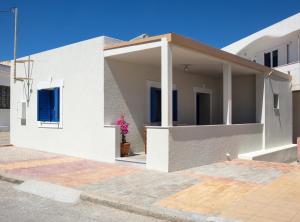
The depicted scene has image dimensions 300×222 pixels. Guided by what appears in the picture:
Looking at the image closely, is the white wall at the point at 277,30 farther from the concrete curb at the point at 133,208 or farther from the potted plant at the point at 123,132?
the concrete curb at the point at 133,208

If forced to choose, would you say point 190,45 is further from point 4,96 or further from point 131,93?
point 4,96

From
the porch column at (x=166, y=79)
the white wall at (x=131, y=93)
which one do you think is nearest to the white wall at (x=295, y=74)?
the white wall at (x=131, y=93)

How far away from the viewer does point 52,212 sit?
550 centimetres

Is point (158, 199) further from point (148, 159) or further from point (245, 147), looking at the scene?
point (245, 147)

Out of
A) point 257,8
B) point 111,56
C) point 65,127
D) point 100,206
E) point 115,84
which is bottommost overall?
point 100,206

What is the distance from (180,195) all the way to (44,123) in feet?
26.6

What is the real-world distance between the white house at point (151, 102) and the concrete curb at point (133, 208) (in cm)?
289

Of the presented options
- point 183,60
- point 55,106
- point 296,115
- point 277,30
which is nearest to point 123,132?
point 183,60

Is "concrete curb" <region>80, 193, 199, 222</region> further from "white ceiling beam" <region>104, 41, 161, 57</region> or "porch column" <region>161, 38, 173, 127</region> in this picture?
"white ceiling beam" <region>104, 41, 161, 57</region>

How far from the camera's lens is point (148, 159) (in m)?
8.97

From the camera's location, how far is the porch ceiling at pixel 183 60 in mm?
9711

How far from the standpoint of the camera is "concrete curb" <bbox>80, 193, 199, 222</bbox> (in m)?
5.06

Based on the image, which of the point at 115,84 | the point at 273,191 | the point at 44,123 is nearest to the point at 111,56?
the point at 115,84

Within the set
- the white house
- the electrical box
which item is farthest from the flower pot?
the electrical box
